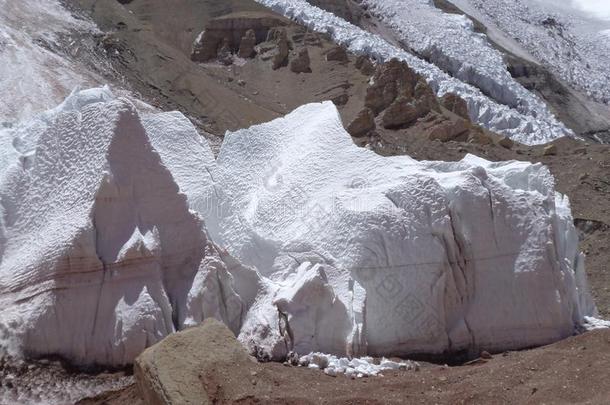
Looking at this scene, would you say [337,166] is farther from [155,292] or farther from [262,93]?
[262,93]

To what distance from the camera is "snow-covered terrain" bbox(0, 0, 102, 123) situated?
23011mm

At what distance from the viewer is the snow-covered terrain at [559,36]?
54.0m

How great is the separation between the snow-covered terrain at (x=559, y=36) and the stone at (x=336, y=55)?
2078 centimetres

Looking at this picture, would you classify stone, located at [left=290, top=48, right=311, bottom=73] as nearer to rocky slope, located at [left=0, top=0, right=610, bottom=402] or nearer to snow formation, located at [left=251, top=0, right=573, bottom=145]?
rocky slope, located at [left=0, top=0, right=610, bottom=402]

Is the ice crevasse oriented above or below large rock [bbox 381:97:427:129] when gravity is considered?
below

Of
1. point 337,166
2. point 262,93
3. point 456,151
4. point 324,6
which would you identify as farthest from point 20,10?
point 337,166

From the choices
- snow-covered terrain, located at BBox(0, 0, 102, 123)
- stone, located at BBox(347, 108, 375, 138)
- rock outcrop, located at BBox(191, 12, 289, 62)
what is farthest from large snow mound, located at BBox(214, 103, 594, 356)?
rock outcrop, located at BBox(191, 12, 289, 62)

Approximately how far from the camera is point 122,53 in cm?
3306

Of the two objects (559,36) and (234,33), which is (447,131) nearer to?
(234,33)

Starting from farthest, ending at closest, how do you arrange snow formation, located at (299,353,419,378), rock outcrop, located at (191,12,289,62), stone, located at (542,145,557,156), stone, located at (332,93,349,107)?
rock outcrop, located at (191,12,289,62) → stone, located at (332,93,349,107) → stone, located at (542,145,557,156) → snow formation, located at (299,353,419,378)

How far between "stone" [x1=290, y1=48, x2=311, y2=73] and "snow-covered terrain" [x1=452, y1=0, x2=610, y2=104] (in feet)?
73.3

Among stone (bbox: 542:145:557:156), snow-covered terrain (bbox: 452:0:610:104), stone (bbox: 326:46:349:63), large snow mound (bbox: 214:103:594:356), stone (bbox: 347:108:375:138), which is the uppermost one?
snow-covered terrain (bbox: 452:0:610:104)

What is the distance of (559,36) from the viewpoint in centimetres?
6031

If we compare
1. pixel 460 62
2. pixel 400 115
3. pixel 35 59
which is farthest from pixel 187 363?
pixel 460 62
